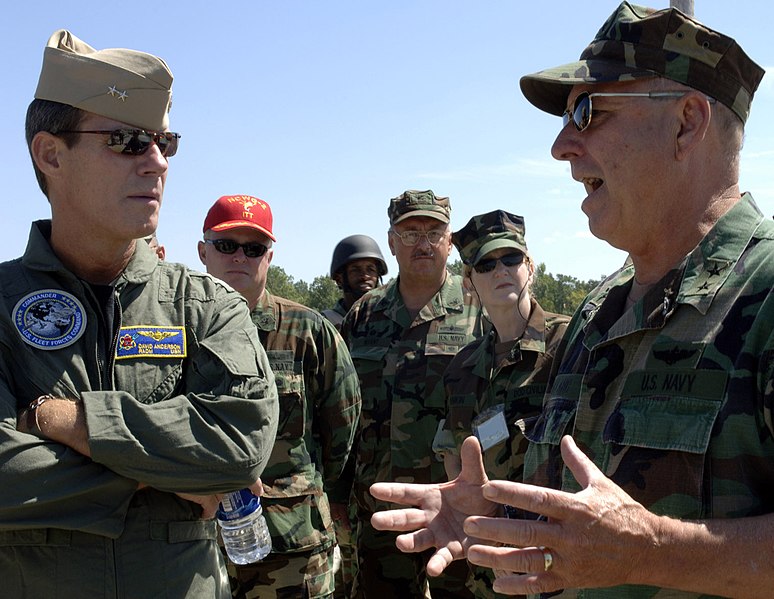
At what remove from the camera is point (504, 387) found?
4754mm

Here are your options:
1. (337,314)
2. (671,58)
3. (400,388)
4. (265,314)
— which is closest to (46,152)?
(671,58)

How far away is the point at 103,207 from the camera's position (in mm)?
2922

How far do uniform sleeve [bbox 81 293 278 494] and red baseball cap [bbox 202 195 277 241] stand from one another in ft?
8.22

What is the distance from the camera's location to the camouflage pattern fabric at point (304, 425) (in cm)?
490

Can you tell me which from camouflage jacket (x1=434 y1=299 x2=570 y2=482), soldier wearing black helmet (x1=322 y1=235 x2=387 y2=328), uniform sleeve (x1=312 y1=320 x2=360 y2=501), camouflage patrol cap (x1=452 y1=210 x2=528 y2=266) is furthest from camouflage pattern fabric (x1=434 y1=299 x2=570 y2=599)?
soldier wearing black helmet (x1=322 y1=235 x2=387 y2=328)

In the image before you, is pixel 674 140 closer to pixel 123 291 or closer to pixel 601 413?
pixel 601 413

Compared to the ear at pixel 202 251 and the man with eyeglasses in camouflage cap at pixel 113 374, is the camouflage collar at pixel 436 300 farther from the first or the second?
the man with eyeglasses in camouflage cap at pixel 113 374

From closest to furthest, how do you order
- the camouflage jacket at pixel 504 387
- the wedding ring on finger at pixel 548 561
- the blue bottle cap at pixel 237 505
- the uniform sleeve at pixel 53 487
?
the wedding ring on finger at pixel 548 561
the uniform sleeve at pixel 53 487
the blue bottle cap at pixel 237 505
the camouflage jacket at pixel 504 387

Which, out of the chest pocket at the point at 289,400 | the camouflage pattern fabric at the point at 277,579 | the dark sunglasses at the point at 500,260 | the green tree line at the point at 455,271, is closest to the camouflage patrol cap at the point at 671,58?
the dark sunglasses at the point at 500,260

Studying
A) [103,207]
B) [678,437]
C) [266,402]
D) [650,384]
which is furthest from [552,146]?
[103,207]

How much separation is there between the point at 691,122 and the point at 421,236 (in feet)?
14.8

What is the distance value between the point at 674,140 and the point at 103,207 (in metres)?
1.91

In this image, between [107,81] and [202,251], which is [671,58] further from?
[202,251]

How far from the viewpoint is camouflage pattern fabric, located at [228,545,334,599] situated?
190 inches
